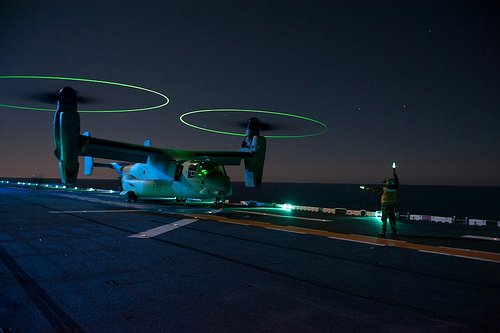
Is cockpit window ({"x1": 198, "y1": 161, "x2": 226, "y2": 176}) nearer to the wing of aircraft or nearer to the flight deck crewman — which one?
the wing of aircraft

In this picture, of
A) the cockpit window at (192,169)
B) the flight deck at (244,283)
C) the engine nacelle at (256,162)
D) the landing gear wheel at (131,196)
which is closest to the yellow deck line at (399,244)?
the flight deck at (244,283)

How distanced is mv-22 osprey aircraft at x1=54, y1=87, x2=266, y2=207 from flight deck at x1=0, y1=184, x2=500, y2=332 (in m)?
9.22

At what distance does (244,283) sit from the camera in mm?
7035

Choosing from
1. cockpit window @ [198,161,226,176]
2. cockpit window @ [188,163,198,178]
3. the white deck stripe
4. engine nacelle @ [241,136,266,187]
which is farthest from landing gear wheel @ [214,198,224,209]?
the white deck stripe

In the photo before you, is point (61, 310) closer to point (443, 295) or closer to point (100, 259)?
point (100, 259)

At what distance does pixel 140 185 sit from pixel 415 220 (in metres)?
20.2

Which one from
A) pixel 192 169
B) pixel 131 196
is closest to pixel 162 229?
pixel 192 169

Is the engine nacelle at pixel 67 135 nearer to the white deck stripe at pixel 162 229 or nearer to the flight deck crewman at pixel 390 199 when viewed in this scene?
the white deck stripe at pixel 162 229

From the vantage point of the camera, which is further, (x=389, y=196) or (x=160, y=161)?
(x=160, y=161)

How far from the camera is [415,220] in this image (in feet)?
69.2

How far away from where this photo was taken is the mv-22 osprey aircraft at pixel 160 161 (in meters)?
20.9

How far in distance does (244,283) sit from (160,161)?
22.4 metres

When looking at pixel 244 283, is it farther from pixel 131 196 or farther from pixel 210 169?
pixel 131 196

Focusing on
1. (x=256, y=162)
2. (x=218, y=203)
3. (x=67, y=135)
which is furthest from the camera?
(x=256, y=162)
